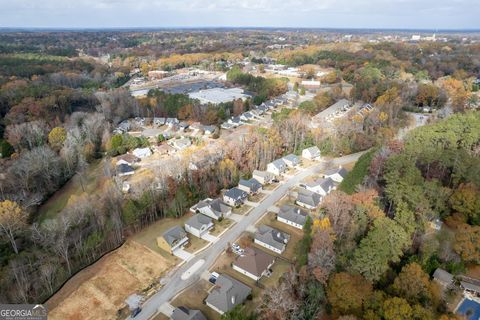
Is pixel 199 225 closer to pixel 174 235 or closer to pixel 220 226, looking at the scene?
pixel 220 226

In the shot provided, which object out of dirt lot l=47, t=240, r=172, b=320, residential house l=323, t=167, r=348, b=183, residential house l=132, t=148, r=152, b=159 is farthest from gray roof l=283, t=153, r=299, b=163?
dirt lot l=47, t=240, r=172, b=320

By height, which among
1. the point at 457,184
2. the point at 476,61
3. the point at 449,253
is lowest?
the point at 449,253

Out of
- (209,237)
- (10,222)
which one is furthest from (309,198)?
(10,222)

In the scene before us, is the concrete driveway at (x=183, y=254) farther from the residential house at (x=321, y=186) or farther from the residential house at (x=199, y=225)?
the residential house at (x=321, y=186)

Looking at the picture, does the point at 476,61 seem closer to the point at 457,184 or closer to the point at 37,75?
the point at 457,184

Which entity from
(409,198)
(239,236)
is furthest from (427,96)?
(239,236)

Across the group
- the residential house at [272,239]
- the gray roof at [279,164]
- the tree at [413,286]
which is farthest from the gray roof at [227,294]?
Result: the gray roof at [279,164]

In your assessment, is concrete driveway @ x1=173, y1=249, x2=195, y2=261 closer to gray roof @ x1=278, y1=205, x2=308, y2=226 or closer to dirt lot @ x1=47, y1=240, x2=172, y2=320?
dirt lot @ x1=47, y1=240, x2=172, y2=320

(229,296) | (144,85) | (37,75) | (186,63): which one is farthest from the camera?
(186,63)
